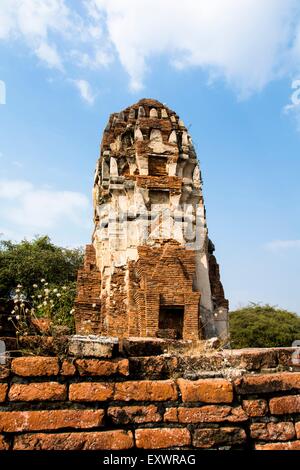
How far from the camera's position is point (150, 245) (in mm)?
10938

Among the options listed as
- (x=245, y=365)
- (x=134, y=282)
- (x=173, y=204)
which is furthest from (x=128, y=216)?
(x=245, y=365)

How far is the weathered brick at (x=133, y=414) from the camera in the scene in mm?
2678

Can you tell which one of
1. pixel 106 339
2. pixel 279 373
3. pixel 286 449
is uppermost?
pixel 106 339

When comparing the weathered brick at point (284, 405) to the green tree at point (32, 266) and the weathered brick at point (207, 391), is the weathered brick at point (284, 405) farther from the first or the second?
the green tree at point (32, 266)

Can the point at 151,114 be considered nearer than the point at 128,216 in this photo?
No

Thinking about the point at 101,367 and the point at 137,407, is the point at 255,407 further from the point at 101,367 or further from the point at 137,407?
the point at 101,367

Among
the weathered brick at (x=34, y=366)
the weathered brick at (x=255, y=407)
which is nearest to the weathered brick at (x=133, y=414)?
the weathered brick at (x=34, y=366)

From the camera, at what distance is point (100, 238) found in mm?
12555

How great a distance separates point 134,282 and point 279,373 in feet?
25.2

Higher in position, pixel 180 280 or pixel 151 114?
pixel 151 114

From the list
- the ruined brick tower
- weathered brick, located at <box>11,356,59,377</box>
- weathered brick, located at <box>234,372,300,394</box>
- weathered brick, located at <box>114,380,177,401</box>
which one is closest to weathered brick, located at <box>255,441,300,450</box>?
weathered brick, located at <box>234,372,300,394</box>

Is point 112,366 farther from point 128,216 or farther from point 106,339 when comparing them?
point 128,216

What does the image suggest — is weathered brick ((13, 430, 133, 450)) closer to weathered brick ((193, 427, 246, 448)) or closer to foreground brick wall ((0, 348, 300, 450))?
foreground brick wall ((0, 348, 300, 450))

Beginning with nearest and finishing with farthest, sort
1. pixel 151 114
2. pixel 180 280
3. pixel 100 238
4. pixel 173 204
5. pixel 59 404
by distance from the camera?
1. pixel 59 404
2. pixel 180 280
3. pixel 173 204
4. pixel 100 238
5. pixel 151 114
